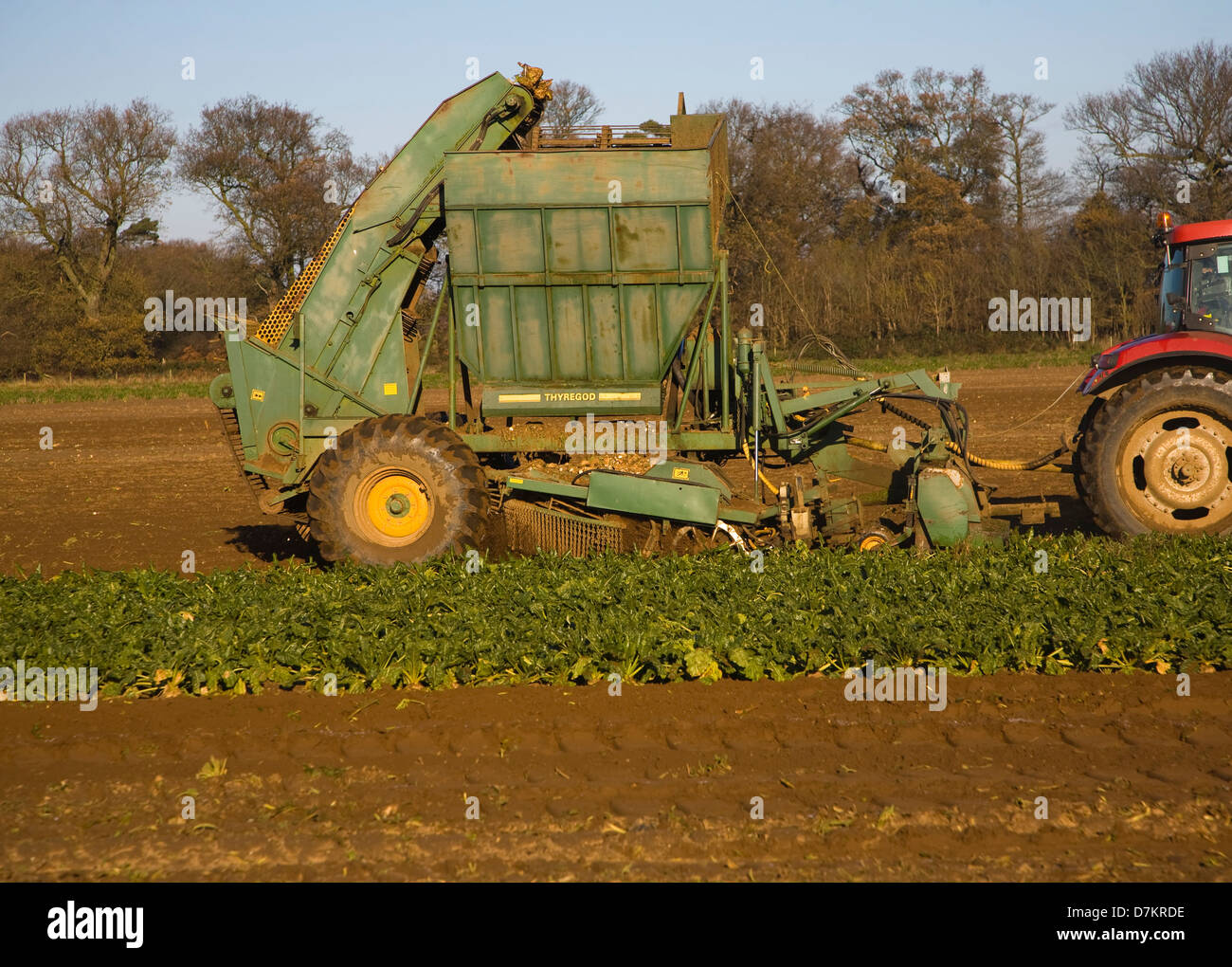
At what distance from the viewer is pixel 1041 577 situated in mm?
7273

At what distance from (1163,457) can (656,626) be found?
4.98m

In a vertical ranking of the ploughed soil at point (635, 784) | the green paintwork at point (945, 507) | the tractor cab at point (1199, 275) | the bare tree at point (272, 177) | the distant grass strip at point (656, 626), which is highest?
Result: the bare tree at point (272, 177)

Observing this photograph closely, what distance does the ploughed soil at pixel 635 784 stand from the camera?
Result: 4.62m

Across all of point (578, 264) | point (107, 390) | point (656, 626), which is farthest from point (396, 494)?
point (107, 390)

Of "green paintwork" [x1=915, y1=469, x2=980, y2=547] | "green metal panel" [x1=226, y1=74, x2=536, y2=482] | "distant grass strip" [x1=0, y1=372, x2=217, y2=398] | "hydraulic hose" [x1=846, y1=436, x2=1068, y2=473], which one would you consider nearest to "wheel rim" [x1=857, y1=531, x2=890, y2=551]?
"green paintwork" [x1=915, y1=469, x2=980, y2=547]

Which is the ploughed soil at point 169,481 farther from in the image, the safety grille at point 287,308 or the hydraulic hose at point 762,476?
the safety grille at point 287,308

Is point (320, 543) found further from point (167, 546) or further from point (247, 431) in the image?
point (167, 546)

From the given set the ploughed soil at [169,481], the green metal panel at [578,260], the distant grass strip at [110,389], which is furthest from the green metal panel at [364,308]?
the distant grass strip at [110,389]

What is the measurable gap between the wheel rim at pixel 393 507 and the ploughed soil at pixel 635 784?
2.53 m

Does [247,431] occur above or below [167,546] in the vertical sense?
above

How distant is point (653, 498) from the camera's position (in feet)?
28.5

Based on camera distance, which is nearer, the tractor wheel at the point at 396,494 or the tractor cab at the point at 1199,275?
the tractor wheel at the point at 396,494

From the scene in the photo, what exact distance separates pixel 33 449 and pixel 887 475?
17.2 metres

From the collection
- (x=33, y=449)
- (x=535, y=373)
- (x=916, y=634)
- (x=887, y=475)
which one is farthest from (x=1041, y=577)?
(x=33, y=449)
